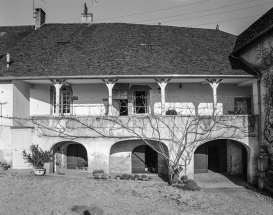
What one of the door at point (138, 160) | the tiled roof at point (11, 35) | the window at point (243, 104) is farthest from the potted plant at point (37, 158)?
the window at point (243, 104)

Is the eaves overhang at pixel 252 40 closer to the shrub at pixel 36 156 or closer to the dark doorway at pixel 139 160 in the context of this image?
the dark doorway at pixel 139 160

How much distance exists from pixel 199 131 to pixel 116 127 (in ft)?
16.0

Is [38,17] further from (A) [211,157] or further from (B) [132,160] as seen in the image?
(A) [211,157]

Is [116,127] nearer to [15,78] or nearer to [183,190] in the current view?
[183,190]

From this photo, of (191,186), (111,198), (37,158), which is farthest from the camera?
(37,158)

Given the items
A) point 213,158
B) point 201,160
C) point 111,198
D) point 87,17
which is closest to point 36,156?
point 111,198

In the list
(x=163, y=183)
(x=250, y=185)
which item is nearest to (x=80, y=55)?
(x=163, y=183)

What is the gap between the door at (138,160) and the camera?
1631 cm

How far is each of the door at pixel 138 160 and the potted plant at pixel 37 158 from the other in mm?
5433

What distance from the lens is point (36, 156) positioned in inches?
545

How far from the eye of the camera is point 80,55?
1655 centimetres

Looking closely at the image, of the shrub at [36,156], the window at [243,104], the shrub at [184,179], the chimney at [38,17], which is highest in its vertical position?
the chimney at [38,17]

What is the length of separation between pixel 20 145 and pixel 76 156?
154 inches

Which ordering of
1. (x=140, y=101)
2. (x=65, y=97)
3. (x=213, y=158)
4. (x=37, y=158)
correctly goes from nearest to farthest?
(x=37, y=158) < (x=65, y=97) < (x=140, y=101) < (x=213, y=158)
